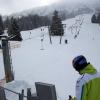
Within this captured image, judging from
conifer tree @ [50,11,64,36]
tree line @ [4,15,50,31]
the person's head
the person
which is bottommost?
tree line @ [4,15,50,31]

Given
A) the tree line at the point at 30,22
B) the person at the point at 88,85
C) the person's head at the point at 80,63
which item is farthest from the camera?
the tree line at the point at 30,22

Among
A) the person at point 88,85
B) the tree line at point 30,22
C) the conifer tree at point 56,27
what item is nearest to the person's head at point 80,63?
the person at point 88,85

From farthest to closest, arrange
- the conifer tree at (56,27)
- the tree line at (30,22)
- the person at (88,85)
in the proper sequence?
the tree line at (30,22), the conifer tree at (56,27), the person at (88,85)

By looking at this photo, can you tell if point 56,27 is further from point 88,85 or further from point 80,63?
point 88,85

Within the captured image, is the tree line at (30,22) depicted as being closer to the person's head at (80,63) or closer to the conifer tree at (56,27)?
the conifer tree at (56,27)

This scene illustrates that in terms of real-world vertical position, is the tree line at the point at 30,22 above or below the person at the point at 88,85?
below

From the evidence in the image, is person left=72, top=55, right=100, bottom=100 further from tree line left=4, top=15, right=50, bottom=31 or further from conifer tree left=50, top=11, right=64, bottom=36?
tree line left=4, top=15, right=50, bottom=31

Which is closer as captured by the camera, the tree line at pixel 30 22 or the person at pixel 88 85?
the person at pixel 88 85

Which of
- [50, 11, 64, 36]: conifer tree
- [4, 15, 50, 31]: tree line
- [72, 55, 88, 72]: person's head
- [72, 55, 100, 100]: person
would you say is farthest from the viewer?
[4, 15, 50, 31]: tree line

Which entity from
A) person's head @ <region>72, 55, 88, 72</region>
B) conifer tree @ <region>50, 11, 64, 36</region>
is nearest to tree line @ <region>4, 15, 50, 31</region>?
conifer tree @ <region>50, 11, 64, 36</region>

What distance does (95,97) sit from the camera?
3957mm

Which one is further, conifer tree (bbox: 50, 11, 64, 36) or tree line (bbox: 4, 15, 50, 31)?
tree line (bbox: 4, 15, 50, 31)

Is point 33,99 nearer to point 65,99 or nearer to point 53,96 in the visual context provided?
point 53,96

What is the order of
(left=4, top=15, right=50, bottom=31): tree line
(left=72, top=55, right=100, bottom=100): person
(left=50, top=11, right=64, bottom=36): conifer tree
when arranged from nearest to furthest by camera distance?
(left=72, top=55, right=100, bottom=100): person → (left=50, top=11, right=64, bottom=36): conifer tree → (left=4, top=15, right=50, bottom=31): tree line
